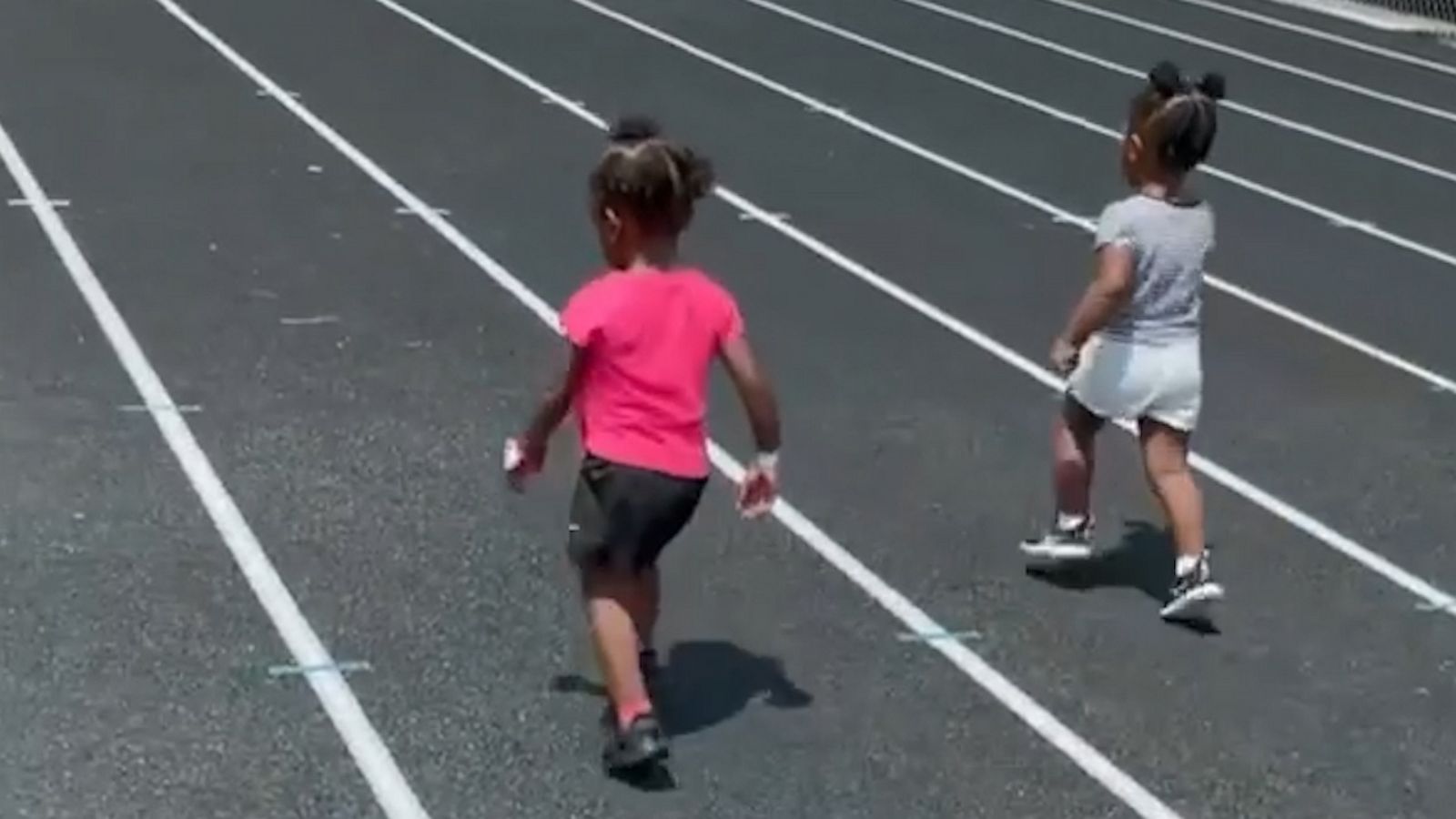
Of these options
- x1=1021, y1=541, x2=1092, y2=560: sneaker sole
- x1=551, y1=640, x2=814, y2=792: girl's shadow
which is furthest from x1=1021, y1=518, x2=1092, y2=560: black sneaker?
x1=551, y1=640, x2=814, y2=792: girl's shadow

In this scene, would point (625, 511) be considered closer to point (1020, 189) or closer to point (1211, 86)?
point (1211, 86)

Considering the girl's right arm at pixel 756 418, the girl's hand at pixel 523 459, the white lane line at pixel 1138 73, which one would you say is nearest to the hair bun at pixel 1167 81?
the girl's right arm at pixel 756 418

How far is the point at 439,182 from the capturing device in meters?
13.9

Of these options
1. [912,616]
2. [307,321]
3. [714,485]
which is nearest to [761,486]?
[912,616]

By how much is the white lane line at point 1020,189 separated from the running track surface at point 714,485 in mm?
113

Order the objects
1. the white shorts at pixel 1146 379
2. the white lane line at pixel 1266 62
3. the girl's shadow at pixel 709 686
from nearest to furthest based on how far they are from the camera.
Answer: the girl's shadow at pixel 709 686
the white shorts at pixel 1146 379
the white lane line at pixel 1266 62

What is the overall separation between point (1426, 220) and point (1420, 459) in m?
5.02

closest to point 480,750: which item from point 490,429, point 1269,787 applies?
point 1269,787

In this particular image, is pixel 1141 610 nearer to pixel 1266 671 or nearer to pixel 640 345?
pixel 1266 671

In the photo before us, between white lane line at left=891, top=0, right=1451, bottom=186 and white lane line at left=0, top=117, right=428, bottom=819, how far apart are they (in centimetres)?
756

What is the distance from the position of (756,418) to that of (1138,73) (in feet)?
43.8

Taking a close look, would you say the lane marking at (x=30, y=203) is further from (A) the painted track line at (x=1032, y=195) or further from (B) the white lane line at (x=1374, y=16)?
(B) the white lane line at (x=1374, y=16)

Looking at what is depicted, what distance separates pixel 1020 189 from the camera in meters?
14.6

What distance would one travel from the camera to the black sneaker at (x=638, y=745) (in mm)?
6387
